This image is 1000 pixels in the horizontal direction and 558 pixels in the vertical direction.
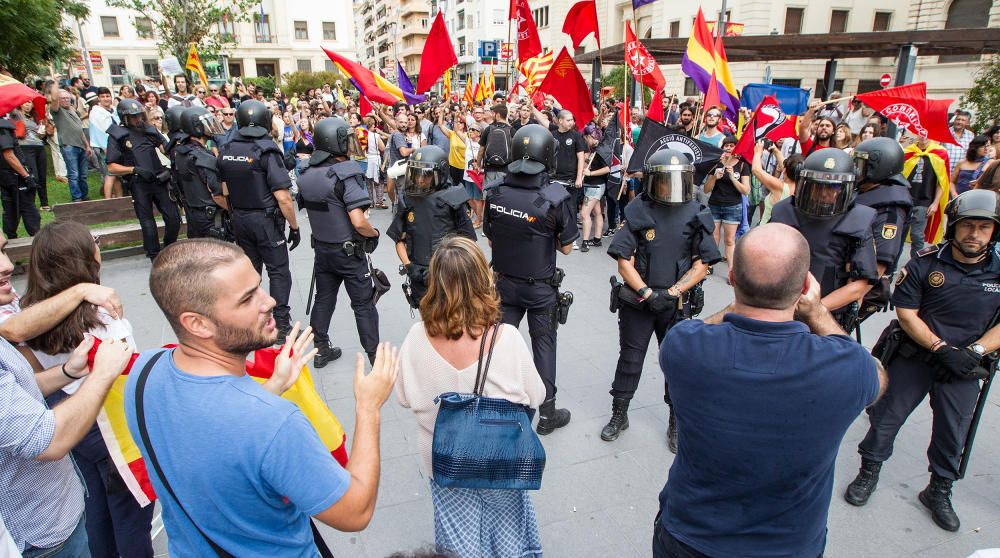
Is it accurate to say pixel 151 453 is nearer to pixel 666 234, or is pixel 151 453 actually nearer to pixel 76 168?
pixel 666 234

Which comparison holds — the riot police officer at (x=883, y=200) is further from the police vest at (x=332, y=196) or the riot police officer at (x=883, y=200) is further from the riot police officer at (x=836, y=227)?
the police vest at (x=332, y=196)

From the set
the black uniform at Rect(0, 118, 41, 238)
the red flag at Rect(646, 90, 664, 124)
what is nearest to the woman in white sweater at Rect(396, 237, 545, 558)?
the red flag at Rect(646, 90, 664, 124)

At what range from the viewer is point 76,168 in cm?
1052

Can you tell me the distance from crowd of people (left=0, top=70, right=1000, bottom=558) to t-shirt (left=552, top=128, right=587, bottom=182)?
12.2 ft

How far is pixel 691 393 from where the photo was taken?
1.89 meters

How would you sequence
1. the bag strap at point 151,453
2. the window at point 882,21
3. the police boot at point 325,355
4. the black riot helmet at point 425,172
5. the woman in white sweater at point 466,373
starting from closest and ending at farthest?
the bag strap at point 151,453 < the woman in white sweater at point 466,373 < the black riot helmet at point 425,172 < the police boot at point 325,355 < the window at point 882,21

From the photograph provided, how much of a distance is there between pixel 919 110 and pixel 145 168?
928 cm

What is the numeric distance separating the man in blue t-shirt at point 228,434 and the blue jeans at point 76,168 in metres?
11.2

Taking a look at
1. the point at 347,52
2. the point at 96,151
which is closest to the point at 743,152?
the point at 96,151

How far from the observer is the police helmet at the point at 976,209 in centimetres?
299

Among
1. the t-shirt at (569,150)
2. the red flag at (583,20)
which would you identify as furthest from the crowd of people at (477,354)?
the red flag at (583,20)

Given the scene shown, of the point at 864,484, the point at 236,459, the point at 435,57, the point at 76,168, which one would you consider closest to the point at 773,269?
the point at 236,459

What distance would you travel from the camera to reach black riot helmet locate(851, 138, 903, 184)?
12.8 ft

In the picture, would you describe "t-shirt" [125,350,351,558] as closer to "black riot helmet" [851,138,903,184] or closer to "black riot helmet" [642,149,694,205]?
"black riot helmet" [642,149,694,205]
